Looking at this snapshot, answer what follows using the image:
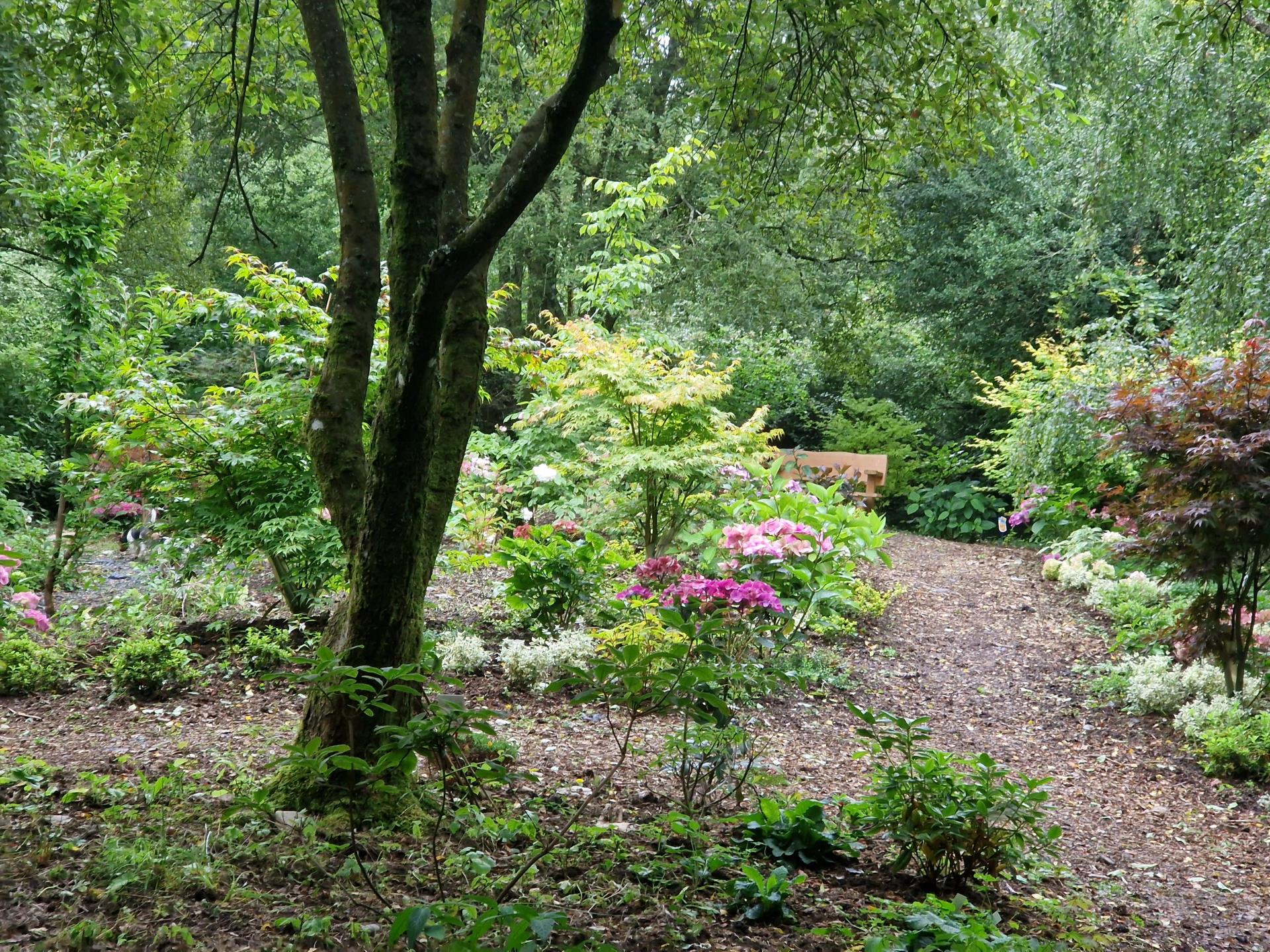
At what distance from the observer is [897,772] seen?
2641 mm

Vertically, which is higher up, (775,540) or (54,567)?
(775,540)

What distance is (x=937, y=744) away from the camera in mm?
4535

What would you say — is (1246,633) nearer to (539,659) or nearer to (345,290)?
(539,659)

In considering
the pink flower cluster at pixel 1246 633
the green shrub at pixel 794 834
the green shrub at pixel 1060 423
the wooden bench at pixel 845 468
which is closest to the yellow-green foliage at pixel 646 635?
the green shrub at pixel 794 834

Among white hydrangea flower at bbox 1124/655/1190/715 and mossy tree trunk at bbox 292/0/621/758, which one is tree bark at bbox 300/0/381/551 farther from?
white hydrangea flower at bbox 1124/655/1190/715

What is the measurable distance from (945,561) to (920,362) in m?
4.87

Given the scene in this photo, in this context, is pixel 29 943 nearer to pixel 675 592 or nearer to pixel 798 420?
pixel 675 592

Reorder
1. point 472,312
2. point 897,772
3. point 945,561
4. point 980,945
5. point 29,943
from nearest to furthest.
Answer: point 29,943
point 980,945
point 897,772
point 472,312
point 945,561

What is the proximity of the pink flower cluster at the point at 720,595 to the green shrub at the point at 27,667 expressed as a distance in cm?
299

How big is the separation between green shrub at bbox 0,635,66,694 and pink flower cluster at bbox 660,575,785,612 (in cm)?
299

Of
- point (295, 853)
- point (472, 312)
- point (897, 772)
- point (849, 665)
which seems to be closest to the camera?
point (295, 853)

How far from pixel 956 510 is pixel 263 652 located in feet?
32.9

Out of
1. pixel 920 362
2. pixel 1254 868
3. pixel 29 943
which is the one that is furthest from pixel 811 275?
pixel 29 943

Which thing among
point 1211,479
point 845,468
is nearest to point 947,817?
point 1211,479
